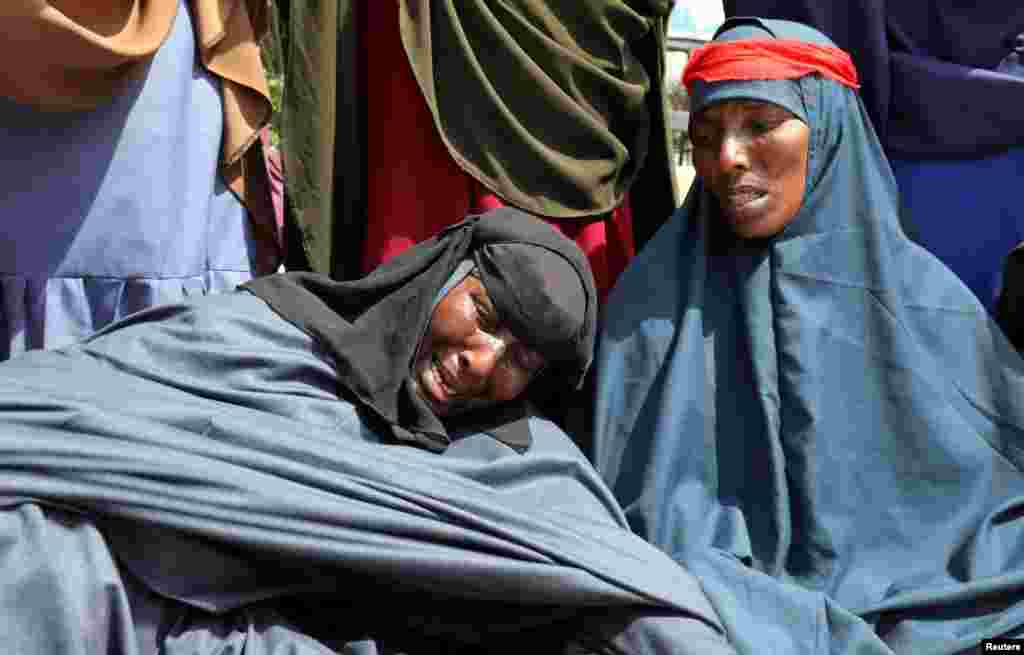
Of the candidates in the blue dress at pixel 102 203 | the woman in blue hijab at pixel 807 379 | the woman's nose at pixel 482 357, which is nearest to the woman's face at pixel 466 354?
the woman's nose at pixel 482 357

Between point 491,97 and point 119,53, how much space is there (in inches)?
32.9

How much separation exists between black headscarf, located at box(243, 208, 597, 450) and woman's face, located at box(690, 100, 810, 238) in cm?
41

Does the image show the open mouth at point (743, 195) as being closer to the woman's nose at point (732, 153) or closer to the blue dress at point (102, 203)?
the woman's nose at point (732, 153)

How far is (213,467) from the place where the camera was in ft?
5.94

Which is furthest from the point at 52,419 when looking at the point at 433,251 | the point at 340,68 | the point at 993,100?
the point at 993,100

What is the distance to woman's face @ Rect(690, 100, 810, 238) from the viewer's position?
2.40 metres

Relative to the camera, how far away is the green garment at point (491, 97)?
2.62 meters

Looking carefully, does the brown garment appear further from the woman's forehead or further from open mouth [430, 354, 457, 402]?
the woman's forehead

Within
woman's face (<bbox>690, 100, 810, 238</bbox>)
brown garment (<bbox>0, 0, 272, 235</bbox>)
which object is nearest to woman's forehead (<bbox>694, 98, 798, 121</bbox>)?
woman's face (<bbox>690, 100, 810, 238</bbox>)

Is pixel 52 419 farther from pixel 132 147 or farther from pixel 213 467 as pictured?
pixel 132 147

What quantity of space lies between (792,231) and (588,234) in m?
0.53

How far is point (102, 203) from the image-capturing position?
2383mm

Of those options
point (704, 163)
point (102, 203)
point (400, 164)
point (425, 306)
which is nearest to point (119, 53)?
point (102, 203)

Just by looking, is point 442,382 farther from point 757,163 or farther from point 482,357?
point 757,163
